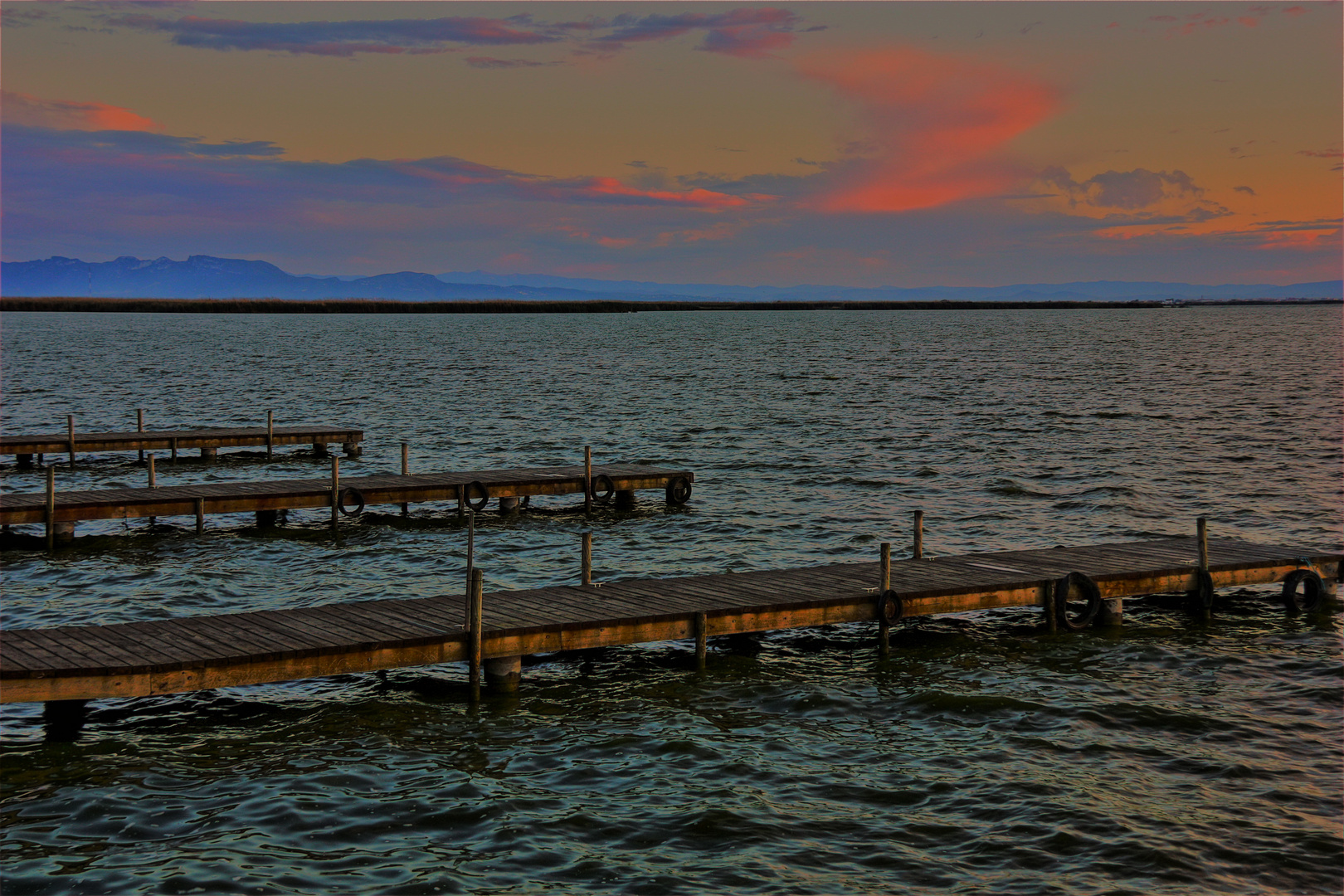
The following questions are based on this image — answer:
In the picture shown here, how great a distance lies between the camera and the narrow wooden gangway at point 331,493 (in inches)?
924

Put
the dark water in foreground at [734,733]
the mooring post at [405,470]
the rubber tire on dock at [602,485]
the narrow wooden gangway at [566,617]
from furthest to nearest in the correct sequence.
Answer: the rubber tire on dock at [602,485] < the mooring post at [405,470] < the narrow wooden gangway at [566,617] < the dark water in foreground at [734,733]

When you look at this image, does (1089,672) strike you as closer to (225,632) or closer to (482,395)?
(225,632)

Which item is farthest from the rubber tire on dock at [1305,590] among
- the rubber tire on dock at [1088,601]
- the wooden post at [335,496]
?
the wooden post at [335,496]

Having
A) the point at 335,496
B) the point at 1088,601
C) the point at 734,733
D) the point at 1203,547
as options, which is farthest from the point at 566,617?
the point at 335,496

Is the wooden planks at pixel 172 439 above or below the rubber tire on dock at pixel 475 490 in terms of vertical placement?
above

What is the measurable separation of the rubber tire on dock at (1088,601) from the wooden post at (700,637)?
18.4ft

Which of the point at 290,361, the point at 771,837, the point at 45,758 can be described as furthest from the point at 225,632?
the point at 290,361

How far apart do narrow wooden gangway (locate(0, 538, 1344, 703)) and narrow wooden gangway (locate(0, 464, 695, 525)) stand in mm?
9667

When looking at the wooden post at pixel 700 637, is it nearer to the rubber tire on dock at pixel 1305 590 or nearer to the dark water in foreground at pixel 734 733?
the dark water in foreground at pixel 734 733

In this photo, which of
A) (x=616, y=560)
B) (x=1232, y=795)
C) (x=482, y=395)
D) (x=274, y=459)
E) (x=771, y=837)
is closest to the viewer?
(x=771, y=837)

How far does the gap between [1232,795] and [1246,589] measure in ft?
31.1

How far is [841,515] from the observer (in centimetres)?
2661

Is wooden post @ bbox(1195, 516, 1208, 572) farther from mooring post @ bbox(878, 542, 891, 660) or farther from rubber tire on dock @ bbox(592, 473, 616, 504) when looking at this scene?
rubber tire on dock @ bbox(592, 473, 616, 504)

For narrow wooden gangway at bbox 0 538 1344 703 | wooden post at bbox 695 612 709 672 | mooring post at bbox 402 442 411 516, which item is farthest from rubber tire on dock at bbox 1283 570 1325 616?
mooring post at bbox 402 442 411 516
